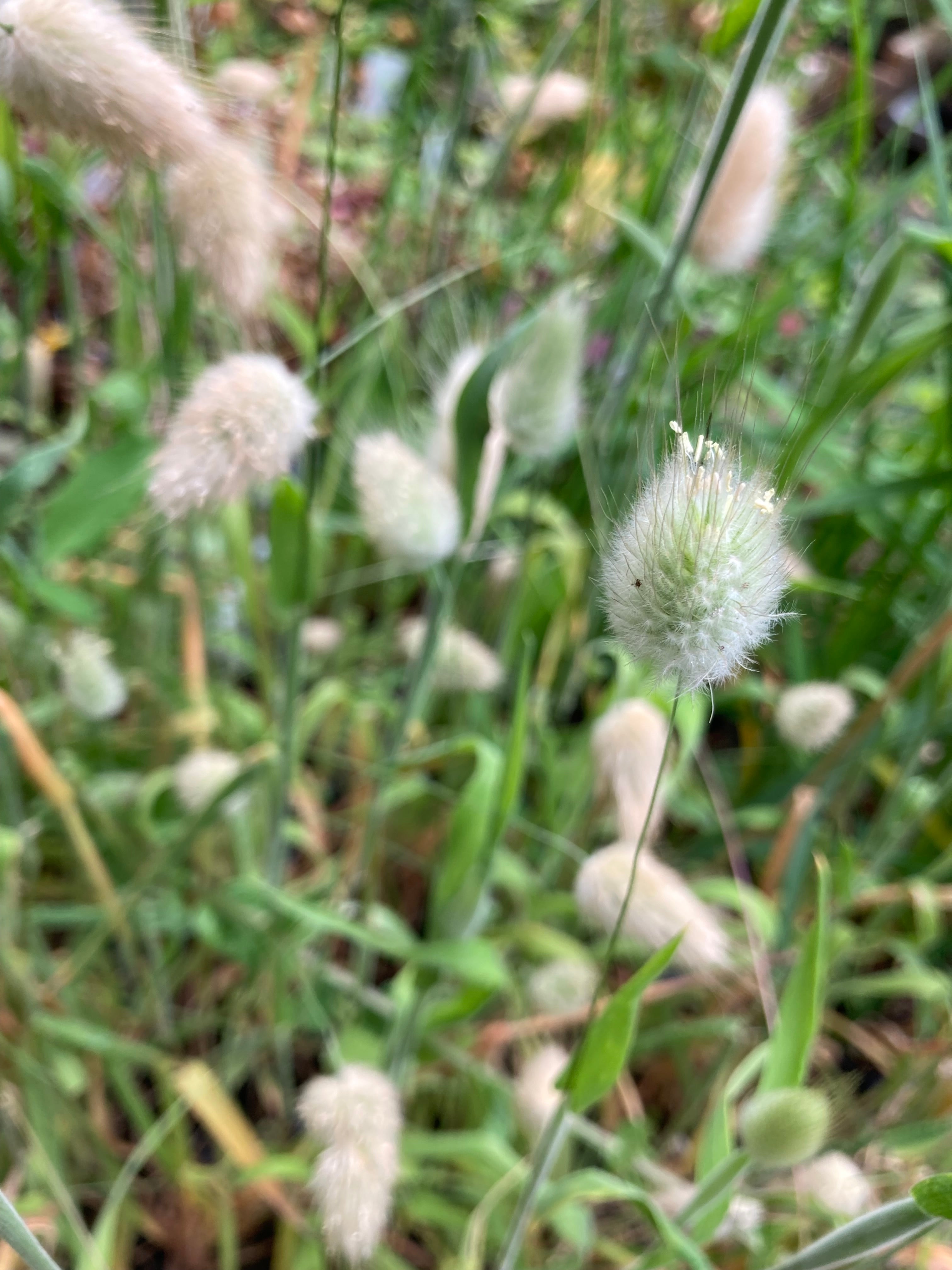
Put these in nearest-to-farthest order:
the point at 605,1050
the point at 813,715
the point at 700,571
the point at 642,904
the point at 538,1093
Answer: the point at 700,571
the point at 605,1050
the point at 642,904
the point at 538,1093
the point at 813,715

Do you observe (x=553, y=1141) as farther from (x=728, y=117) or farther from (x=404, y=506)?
(x=728, y=117)

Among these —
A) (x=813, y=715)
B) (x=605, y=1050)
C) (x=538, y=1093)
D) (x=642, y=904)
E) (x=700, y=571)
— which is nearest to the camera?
(x=700, y=571)

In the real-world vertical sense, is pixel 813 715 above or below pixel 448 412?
below

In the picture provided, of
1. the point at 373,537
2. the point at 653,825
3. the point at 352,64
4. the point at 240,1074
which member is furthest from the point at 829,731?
the point at 352,64

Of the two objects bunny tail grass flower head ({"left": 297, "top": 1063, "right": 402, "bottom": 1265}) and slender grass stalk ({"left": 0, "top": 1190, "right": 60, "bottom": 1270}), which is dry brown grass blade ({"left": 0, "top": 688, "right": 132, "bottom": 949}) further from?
slender grass stalk ({"left": 0, "top": 1190, "right": 60, "bottom": 1270})

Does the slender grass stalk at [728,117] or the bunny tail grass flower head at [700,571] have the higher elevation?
the slender grass stalk at [728,117]

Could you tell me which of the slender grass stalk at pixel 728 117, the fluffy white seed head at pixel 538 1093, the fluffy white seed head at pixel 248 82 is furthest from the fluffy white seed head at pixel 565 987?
the fluffy white seed head at pixel 248 82

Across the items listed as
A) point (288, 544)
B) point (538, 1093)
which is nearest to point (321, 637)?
point (288, 544)

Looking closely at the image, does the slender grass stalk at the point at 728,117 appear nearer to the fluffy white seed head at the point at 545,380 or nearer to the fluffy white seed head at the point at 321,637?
the fluffy white seed head at the point at 545,380
